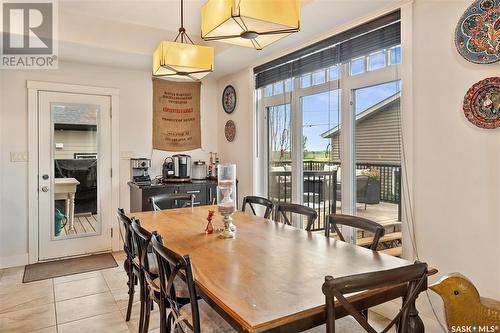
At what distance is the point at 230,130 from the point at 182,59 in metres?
Result: 2.42

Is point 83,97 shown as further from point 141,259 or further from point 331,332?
point 331,332

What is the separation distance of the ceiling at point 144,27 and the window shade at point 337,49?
9cm

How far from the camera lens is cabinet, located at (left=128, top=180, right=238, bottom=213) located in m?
3.95

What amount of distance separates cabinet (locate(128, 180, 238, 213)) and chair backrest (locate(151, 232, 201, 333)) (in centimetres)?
230

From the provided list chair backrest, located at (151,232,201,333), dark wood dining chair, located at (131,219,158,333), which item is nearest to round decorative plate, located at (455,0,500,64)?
chair backrest, located at (151,232,201,333)

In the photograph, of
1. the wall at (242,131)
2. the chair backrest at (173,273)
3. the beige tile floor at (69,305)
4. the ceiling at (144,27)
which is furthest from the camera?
the wall at (242,131)

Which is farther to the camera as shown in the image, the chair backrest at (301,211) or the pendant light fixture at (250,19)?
the chair backrest at (301,211)

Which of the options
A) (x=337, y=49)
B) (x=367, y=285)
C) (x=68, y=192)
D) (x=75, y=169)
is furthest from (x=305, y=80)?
(x=68, y=192)

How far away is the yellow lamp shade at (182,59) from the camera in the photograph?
7.66 feet

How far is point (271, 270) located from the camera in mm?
1538

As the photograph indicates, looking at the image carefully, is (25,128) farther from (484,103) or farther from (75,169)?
(484,103)

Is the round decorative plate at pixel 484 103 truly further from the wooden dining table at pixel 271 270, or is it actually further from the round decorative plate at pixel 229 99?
the round decorative plate at pixel 229 99

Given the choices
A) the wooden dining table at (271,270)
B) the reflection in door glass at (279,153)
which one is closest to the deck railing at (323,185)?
the reflection in door glass at (279,153)

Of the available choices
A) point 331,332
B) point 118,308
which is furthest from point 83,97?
point 331,332
